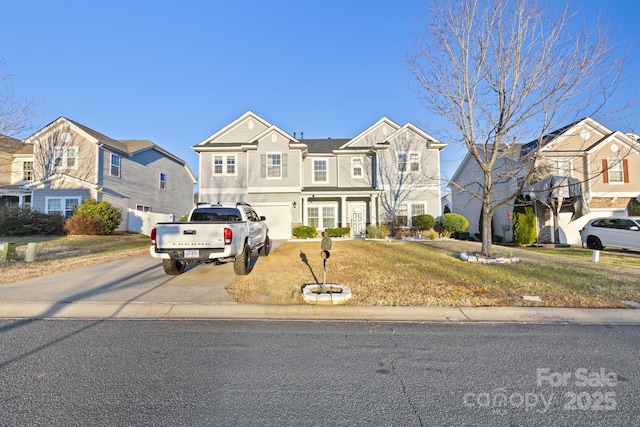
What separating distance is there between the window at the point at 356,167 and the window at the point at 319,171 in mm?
1941

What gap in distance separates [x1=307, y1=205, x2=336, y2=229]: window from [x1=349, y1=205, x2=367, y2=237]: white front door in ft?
4.25

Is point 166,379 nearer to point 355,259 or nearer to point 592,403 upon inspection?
point 592,403

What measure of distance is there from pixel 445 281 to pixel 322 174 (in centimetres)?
1511

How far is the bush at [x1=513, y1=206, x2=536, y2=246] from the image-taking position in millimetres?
17578

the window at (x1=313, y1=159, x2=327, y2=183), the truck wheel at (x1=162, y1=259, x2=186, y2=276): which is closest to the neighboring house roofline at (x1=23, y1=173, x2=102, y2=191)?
the window at (x1=313, y1=159, x2=327, y2=183)

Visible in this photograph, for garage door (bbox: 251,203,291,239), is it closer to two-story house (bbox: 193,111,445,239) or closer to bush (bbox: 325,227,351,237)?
two-story house (bbox: 193,111,445,239)

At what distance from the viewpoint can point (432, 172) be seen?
68.6 feet

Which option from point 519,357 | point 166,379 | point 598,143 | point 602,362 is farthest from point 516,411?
point 598,143

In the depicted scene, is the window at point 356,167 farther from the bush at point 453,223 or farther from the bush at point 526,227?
the bush at point 526,227

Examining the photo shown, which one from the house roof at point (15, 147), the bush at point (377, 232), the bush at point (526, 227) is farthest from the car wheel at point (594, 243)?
the house roof at point (15, 147)

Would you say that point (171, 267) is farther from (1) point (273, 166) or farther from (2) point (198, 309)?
(1) point (273, 166)

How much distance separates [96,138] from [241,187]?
35.6ft

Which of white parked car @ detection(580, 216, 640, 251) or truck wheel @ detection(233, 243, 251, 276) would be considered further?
white parked car @ detection(580, 216, 640, 251)

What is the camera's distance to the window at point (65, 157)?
68.7 feet
